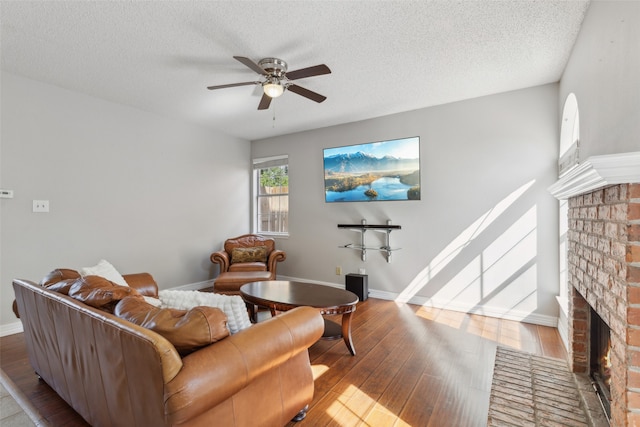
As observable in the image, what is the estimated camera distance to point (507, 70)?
9.95 ft

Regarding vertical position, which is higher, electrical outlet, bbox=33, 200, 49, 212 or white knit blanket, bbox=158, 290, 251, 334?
electrical outlet, bbox=33, 200, 49, 212

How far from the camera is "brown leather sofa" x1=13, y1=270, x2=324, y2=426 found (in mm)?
1097

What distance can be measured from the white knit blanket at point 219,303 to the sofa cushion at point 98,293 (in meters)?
0.23

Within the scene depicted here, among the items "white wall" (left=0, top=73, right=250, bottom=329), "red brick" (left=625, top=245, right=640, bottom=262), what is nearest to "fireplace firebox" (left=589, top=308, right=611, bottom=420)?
"red brick" (left=625, top=245, right=640, bottom=262)

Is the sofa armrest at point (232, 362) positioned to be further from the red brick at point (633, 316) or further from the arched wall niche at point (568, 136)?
the arched wall niche at point (568, 136)

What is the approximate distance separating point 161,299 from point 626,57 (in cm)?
268

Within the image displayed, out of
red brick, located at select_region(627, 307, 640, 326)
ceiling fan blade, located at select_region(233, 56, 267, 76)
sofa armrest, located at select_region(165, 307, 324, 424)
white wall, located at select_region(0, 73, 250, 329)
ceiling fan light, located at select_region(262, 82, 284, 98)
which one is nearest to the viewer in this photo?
sofa armrest, located at select_region(165, 307, 324, 424)

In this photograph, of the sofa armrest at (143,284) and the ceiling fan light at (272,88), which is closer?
the ceiling fan light at (272,88)

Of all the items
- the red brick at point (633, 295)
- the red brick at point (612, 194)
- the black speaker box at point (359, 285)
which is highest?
the red brick at point (612, 194)

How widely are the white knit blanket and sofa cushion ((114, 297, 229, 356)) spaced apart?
125mm

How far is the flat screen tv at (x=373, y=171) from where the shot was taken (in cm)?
418

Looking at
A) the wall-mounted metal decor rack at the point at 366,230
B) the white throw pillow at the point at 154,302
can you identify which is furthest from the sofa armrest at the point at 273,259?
the white throw pillow at the point at 154,302

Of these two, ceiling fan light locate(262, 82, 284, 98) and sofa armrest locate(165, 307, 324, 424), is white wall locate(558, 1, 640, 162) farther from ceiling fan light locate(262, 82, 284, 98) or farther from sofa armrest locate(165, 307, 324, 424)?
ceiling fan light locate(262, 82, 284, 98)

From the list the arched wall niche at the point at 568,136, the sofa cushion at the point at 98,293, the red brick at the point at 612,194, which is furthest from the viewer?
the arched wall niche at the point at 568,136
